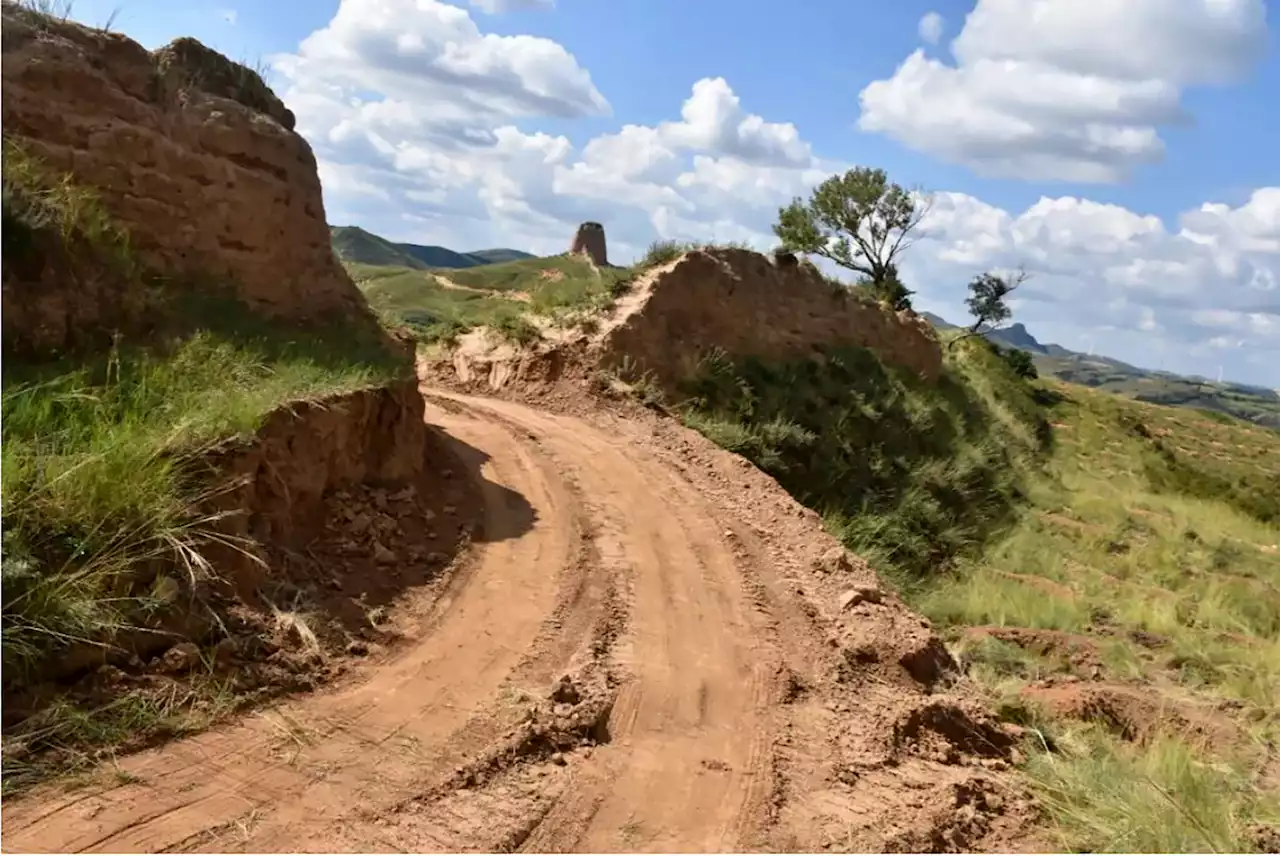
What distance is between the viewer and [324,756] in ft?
13.8

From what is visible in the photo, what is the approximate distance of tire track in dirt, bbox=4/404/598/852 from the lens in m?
3.43

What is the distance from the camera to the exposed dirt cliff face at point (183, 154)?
695cm

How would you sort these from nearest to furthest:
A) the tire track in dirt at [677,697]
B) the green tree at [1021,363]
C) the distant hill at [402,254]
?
the tire track in dirt at [677,697], the green tree at [1021,363], the distant hill at [402,254]

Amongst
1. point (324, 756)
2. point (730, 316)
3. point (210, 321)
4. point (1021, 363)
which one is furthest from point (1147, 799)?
point (1021, 363)

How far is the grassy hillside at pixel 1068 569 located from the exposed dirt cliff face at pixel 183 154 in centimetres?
583

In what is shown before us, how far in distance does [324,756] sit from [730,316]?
39.4ft

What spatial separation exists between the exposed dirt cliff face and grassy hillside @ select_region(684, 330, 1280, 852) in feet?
19.1

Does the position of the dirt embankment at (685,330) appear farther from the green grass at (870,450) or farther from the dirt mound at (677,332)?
the green grass at (870,450)

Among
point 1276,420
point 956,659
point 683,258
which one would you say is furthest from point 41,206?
point 1276,420

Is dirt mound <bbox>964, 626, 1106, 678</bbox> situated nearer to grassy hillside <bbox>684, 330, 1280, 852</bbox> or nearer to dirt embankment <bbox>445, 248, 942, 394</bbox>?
grassy hillside <bbox>684, 330, 1280, 852</bbox>

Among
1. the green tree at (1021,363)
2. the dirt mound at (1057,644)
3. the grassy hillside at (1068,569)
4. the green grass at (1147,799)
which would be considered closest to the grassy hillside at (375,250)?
the green tree at (1021,363)

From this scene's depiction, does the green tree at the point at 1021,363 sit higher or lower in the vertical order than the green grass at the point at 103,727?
higher

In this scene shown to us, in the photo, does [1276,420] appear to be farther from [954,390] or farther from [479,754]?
[479,754]

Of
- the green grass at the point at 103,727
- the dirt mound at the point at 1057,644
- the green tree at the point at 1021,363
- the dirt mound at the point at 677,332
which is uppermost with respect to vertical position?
the green tree at the point at 1021,363
